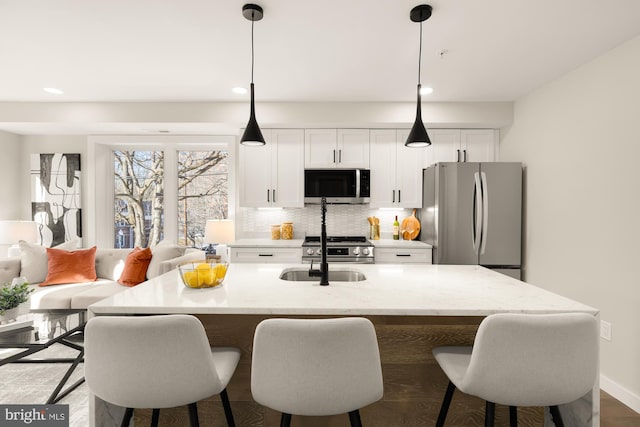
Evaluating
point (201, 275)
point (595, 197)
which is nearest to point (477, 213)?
point (595, 197)

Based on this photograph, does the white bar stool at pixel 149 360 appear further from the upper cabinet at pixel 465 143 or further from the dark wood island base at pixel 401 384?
the upper cabinet at pixel 465 143

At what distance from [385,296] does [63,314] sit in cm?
248

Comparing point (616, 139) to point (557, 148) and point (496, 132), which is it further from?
point (496, 132)

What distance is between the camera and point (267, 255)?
12.8ft

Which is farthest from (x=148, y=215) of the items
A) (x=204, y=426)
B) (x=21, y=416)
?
(x=204, y=426)

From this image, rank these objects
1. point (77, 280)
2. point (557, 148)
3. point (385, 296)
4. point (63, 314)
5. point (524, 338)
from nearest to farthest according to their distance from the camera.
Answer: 1. point (524, 338)
2. point (385, 296)
3. point (63, 314)
4. point (557, 148)
5. point (77, 280)

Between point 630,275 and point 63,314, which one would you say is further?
point 63,314

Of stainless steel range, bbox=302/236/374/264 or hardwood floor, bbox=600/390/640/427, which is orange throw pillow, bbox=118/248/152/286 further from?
hardwood floor, bbox=600/390/640/427

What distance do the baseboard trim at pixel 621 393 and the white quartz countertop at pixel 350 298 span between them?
140cm

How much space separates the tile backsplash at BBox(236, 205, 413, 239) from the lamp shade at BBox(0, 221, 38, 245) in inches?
92.4

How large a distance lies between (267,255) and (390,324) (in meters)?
2.46

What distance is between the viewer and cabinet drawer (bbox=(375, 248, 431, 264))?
3.76 metres

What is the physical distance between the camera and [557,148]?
3.10m

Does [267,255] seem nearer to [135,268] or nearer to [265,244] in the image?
[265,244]
